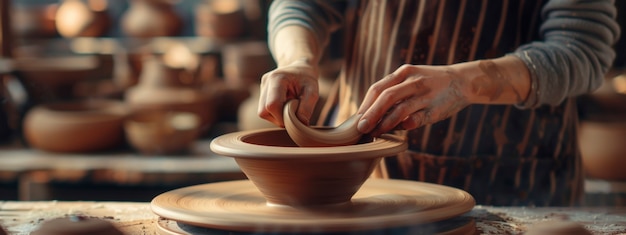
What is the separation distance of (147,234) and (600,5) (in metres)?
1.36

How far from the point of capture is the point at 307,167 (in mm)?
1856

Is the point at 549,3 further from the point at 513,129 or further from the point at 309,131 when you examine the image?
the point at 309,131

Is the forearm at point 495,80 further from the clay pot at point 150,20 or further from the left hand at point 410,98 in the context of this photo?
the clay pot at point 150,20

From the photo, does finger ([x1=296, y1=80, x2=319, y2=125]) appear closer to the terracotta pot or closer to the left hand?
the left hand

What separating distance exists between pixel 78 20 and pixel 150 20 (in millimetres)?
608

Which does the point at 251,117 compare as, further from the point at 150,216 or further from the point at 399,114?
the point at 399,114

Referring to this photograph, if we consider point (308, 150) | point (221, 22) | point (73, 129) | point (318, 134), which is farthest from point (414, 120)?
point (221, 22)

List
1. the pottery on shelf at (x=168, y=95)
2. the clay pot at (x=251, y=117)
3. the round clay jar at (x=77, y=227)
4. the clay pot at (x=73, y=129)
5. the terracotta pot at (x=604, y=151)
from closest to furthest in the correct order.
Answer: the round clay jar at (x=77, y=227), the terracotta pot at (x=604, y=151), the clay pot at (x=73, y=129), the clay pot at (x=251, y=117), the pottery on shelf at (x=168, y=95)

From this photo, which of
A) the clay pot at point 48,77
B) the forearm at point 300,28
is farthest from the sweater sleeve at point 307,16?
the clay pot at point 48,77

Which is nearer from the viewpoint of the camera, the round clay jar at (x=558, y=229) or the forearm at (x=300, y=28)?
the round clay jar at (x=558, y=229)

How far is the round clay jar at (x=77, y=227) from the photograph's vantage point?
1.58 metres

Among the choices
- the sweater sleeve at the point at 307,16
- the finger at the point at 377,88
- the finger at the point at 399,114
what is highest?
the sweater sleeve at the point at 307,16

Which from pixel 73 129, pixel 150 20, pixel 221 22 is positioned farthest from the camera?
pixel 150 20

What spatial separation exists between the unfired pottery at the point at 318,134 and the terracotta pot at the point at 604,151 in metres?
2.75
